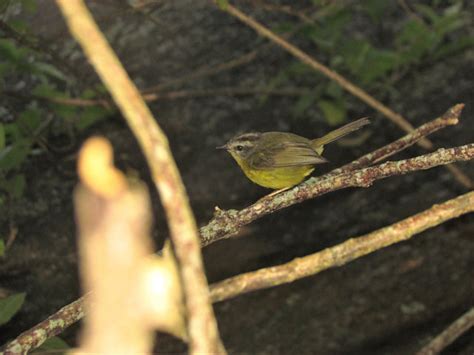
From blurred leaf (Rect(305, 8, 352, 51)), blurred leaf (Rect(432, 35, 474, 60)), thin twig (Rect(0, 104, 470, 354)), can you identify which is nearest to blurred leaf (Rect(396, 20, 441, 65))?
blurred leaf (Rect(432, 35, 474, 60))

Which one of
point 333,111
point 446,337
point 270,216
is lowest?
point 446,337

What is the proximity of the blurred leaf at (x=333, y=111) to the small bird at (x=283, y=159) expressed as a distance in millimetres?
1448

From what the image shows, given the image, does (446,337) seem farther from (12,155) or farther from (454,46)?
(454,46)

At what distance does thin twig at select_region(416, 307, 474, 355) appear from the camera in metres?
3.37

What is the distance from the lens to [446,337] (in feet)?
11.3

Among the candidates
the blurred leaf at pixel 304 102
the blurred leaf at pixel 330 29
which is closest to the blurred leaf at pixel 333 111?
the blurred leaf at pixel 304 102

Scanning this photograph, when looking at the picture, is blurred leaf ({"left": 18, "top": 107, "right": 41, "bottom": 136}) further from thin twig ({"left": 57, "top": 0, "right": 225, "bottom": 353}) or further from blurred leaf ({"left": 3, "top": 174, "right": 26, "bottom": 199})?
thin twig ({"left": 57, "top": 0, "right": 225, "bottom": 353})

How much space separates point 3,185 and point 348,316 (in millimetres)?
2396

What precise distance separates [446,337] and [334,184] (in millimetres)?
1338

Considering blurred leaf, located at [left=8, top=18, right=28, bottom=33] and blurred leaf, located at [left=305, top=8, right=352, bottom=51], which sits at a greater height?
blurred leaf, located at [left=8, top=18, right=28, bottom=33]

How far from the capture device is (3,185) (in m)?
4.38

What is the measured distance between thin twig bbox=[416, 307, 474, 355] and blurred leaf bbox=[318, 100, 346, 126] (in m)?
2.40

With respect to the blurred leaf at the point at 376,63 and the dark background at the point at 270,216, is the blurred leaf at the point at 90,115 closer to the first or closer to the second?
the dark background at the point at 270,216

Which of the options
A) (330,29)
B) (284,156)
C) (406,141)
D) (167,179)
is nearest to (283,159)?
(284,156)
